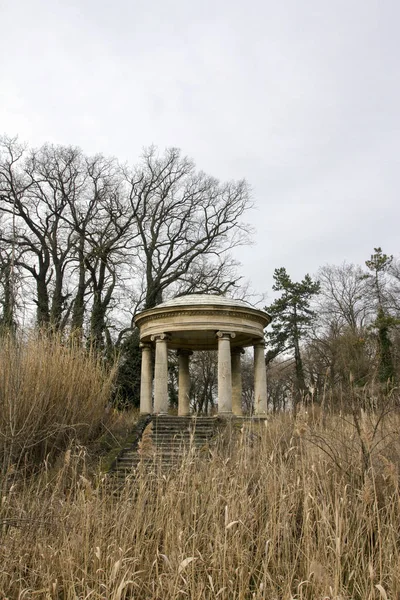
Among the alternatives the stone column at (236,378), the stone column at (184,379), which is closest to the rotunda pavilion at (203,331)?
the stone column at (236,378)

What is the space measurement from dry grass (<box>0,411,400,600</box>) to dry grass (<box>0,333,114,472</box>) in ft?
11.7

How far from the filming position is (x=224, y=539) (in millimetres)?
4664

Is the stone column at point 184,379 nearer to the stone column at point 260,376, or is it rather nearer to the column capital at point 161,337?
the stone column at point 260,376

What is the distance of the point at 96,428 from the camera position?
13.7m

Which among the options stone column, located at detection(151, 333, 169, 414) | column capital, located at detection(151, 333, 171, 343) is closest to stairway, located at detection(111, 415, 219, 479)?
stone column, located at detection(151, 333, 169, 414)

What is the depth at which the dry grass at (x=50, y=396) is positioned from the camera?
9.58m

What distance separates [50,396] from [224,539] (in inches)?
290

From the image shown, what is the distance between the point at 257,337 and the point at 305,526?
16185mm

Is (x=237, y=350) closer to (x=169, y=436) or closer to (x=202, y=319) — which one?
(x=202, y=319)

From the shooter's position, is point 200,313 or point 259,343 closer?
point 200,313

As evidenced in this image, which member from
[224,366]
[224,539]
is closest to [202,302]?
[224,366]

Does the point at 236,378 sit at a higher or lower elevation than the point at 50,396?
higher

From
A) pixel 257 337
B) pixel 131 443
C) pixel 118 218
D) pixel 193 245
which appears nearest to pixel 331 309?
pixel 193 245

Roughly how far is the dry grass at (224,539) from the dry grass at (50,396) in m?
3.58
